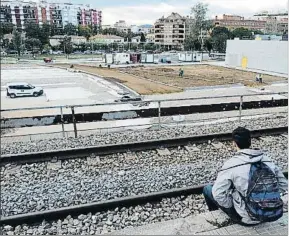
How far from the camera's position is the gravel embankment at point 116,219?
2.52 m

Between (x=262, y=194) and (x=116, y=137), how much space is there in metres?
3.46

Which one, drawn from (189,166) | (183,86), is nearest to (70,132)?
(189,166)

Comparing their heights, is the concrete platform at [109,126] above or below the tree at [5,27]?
below

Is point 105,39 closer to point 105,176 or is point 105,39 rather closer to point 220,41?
point 220,41

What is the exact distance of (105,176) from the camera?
141 inches

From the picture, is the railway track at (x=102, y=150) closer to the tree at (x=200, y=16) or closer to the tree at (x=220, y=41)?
the tree at (x=200, y=16)

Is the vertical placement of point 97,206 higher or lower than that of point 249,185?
lower

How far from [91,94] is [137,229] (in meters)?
13.2

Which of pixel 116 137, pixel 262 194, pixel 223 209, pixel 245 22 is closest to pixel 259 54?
pixel 245 22

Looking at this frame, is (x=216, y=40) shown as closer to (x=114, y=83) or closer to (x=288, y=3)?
(x=114, y=83)

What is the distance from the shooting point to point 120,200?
2.81 m

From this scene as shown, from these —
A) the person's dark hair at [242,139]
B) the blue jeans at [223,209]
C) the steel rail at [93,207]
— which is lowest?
the steel rail at [93,207]

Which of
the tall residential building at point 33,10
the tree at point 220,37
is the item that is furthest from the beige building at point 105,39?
the tall residential building at point 33,10

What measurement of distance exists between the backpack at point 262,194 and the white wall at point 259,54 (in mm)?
20886
